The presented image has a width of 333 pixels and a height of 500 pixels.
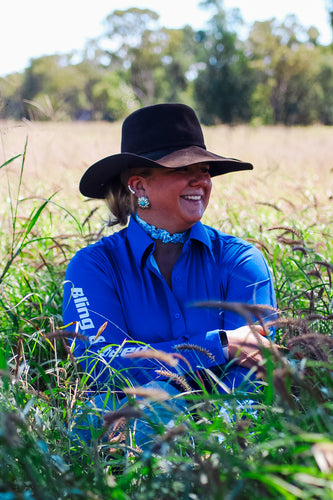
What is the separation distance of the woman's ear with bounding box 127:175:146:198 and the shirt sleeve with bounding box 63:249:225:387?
0.42 m

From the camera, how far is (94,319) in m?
2.62

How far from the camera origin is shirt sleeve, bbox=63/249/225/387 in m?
2.46

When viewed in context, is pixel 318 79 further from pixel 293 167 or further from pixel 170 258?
pixel 170 258

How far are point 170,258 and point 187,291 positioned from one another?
226 mm

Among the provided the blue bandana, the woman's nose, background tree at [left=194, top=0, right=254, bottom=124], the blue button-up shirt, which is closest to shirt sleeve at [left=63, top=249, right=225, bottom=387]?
the blue button-up shirt

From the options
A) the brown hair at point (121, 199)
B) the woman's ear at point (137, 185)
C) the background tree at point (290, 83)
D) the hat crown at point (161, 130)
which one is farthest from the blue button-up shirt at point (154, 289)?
the background tree at point (290, 83)

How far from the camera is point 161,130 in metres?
3.01

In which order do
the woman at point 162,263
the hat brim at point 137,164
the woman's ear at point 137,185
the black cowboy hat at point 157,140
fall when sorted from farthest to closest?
the woman's ear at point 137,185
the black cowboy hat at point 157,140
the hat brim at point 137,164
the woman at point 162,263

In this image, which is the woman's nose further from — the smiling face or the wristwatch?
the wristwatch

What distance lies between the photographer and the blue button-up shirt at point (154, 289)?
8.75 ft

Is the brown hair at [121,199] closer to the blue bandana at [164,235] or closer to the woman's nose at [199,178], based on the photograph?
the blue bandana at [164,235]

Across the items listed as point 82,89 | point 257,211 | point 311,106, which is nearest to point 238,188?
point 257,211

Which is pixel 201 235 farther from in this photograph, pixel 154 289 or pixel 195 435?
pixel 195 435

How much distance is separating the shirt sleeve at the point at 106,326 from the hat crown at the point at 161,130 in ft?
2.15
